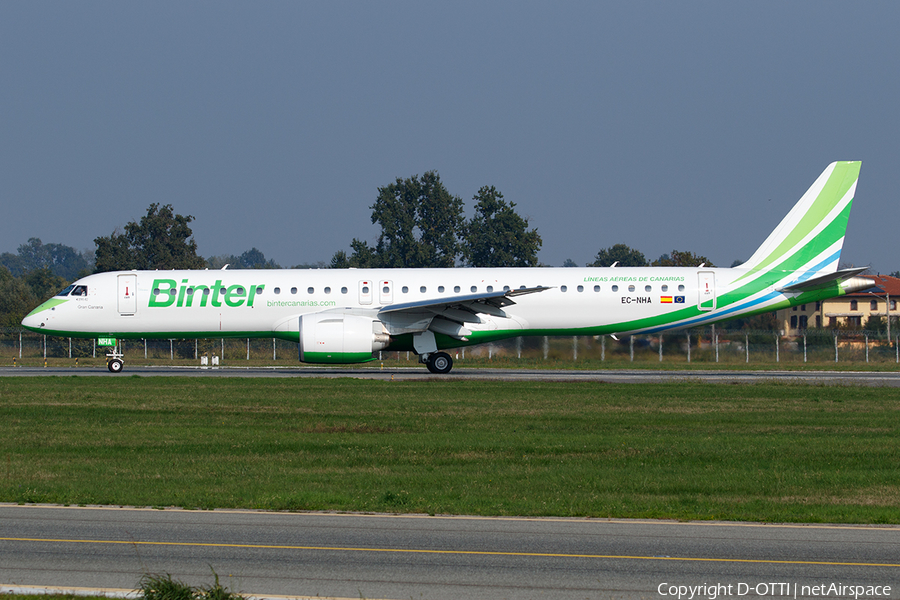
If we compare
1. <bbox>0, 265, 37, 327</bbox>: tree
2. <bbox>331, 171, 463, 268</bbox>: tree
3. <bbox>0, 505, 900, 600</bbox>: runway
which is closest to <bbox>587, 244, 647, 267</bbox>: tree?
<bbox>331, 171, 463, 268</bbox>: tree

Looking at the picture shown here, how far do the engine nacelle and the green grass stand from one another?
4.99 m

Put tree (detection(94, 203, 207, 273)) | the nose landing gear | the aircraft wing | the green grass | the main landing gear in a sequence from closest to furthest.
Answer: the green grass → the aircraft wing → the main landing gear → the nose landing gear → tree (detection(94, 203, 207, 273))

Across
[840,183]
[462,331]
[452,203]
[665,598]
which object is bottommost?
[665,598]

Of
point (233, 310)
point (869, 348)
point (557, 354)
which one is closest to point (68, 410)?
point (233, 310)

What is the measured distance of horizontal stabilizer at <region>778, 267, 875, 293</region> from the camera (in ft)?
109

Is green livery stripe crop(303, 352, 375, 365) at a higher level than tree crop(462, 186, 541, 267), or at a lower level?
lower

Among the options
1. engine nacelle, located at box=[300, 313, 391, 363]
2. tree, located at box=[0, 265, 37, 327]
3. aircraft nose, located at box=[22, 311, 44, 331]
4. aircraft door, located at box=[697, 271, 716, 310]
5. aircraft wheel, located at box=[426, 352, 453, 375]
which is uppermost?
tree, located at box=[0, 265, 37, 327]

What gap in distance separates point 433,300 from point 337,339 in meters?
3.86

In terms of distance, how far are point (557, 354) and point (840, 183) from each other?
44.9 feet

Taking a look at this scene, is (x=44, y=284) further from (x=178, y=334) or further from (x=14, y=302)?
(x=178, y=334)

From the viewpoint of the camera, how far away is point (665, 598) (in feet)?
25.4

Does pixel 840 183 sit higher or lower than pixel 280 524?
higher

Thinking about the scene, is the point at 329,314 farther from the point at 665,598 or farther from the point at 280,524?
the point at 665,598

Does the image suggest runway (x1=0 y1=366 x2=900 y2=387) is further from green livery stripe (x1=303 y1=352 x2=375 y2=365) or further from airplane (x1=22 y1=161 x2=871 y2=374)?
airplane (x1=22 y1=161 x2=871 y2=374)
